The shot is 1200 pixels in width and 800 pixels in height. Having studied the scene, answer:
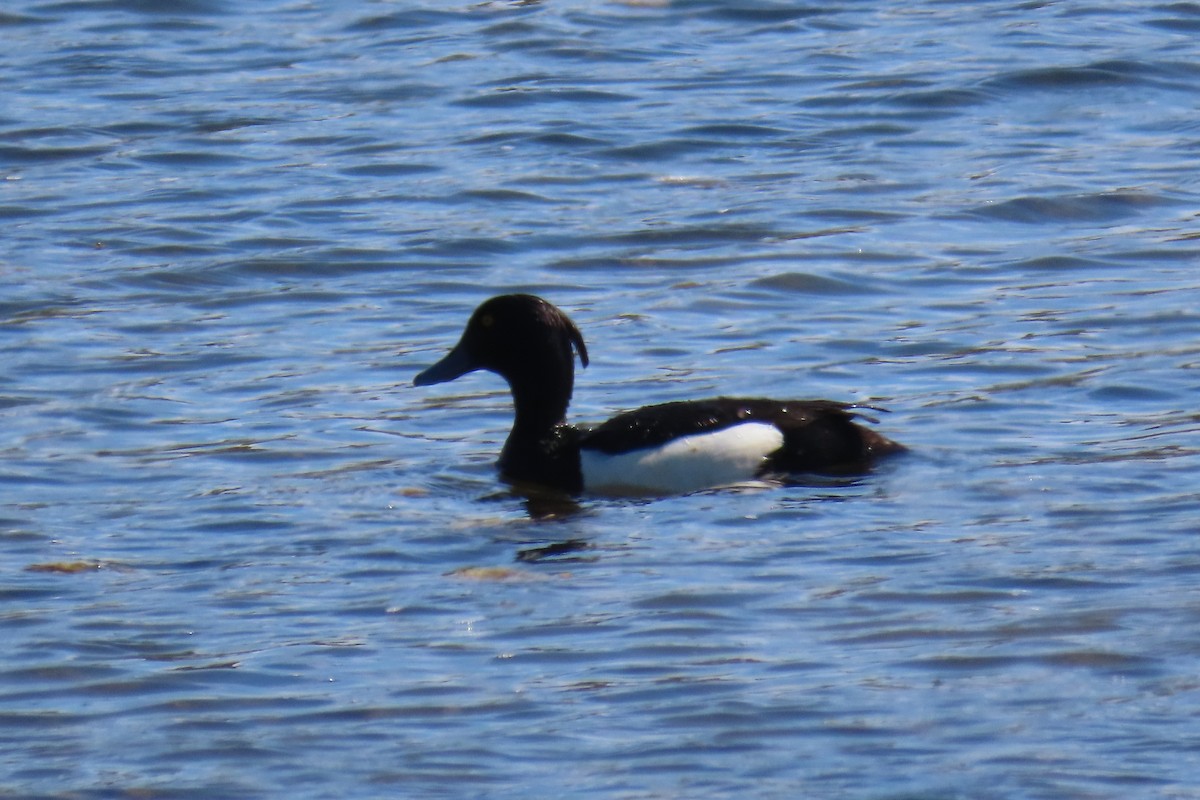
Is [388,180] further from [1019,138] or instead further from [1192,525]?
[1192,525]

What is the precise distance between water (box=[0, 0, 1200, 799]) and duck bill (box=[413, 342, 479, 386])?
0.85 feet

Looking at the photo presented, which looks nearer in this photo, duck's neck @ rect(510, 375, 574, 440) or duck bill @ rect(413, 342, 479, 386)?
duck's neck @ rect(510, 375, 574, 440)

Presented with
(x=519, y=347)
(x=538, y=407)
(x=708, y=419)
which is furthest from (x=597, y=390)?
(x=708, y=419)

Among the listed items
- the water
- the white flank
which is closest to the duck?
the white flank

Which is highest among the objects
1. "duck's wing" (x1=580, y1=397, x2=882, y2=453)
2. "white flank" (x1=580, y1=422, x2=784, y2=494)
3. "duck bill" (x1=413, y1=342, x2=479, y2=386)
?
"duck bill" (x1=413, y1=342, x2=479, y2=386)

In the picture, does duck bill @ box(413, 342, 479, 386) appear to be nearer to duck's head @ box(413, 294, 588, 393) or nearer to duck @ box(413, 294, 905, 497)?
duck's head @ box(413, 294, 588, 393)

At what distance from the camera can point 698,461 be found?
875 cm

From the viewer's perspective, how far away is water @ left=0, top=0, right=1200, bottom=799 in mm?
5996

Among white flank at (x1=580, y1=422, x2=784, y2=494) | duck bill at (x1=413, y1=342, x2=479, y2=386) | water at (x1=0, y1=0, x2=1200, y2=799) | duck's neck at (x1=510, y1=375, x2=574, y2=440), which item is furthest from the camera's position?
duck bill at (x1=413, y1=342, x2=479, y2=386)

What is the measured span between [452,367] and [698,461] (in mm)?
1309

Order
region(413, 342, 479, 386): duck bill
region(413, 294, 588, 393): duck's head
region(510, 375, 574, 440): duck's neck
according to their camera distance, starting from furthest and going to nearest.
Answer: region(413, 342, 479, 386): duck bill, region(413, 294, 588, 393): duck's head, region(510, 375, 574, 440): duck's neck

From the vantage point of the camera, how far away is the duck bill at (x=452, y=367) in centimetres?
952

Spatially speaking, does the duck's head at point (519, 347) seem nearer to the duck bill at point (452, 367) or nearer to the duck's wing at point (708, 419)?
the duck bill at point (452, 367)

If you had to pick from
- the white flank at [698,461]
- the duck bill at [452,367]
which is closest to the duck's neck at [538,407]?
the duck bill at [452,367]
